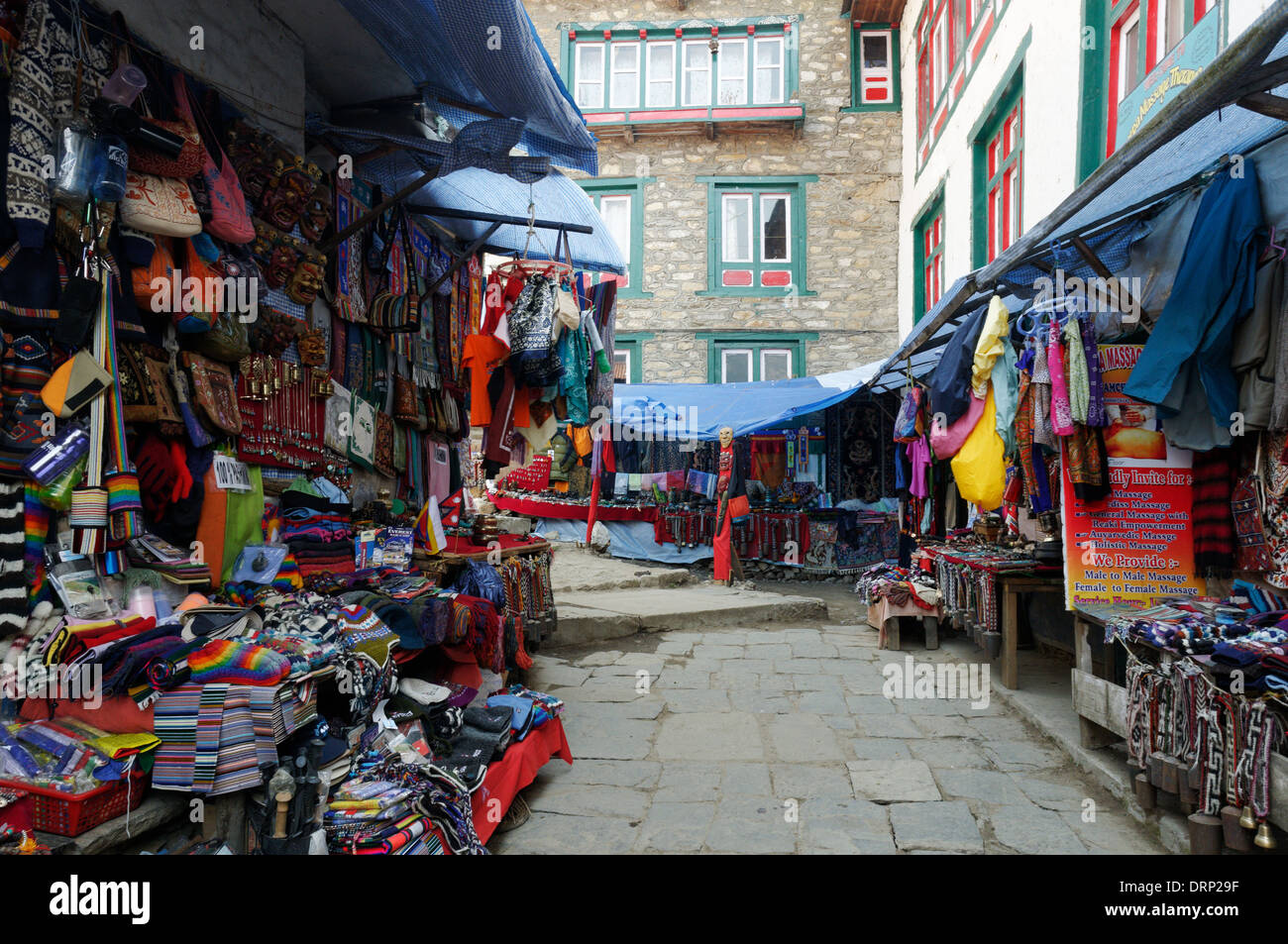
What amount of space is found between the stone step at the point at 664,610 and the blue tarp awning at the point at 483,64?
4372mm

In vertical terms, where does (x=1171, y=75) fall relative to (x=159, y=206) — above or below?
above

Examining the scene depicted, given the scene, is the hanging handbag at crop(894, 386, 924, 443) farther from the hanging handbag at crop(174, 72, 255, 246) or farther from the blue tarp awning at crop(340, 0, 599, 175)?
the hanging handbag at crop(174, 72, 255, 246)

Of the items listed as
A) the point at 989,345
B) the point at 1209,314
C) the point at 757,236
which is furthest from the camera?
the point at 757,236

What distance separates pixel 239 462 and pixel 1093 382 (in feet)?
14.9

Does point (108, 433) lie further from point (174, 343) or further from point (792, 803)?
point (792, 803)

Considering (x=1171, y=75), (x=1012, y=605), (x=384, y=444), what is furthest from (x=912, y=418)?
(x=384, y=444)

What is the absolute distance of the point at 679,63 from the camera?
49.4 ft

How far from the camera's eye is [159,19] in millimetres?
3584

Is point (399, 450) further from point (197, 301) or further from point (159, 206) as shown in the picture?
point (159, 206)

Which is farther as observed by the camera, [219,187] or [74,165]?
[219,187]

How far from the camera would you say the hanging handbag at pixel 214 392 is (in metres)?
3.68

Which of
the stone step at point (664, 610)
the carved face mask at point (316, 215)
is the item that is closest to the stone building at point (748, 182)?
the stone step at point (664, 610)

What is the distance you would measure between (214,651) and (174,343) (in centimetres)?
152
